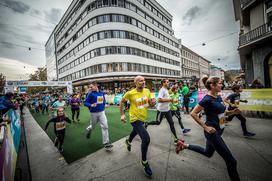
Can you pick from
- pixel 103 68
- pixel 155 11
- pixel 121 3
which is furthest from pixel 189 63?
pixel 103 68

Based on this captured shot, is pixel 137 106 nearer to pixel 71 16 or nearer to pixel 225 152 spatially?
pixel 225 152

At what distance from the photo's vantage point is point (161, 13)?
36125mm

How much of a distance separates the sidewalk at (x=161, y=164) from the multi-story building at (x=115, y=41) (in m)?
20.5

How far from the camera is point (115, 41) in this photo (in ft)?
79.6

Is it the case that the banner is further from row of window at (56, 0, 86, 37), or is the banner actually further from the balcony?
row of window at (56, 0, 86, 37)

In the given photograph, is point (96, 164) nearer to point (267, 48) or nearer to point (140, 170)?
point (140, 170)

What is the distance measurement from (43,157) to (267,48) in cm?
1743

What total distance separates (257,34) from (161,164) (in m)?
15.6

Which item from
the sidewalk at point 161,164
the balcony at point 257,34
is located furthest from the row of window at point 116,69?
the sidewalk at point 161,164

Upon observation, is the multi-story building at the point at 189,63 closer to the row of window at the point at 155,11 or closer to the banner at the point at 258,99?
the row of window at the point at 155,11

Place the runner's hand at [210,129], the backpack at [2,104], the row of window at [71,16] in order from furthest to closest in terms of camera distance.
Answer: the row of window at [71,16] < the backpack at [2,104] < the runner's hand at [210,129]

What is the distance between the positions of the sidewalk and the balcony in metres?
10.8

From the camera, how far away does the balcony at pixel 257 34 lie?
10497 millimetres

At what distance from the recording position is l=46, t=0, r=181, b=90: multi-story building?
24.2 m
